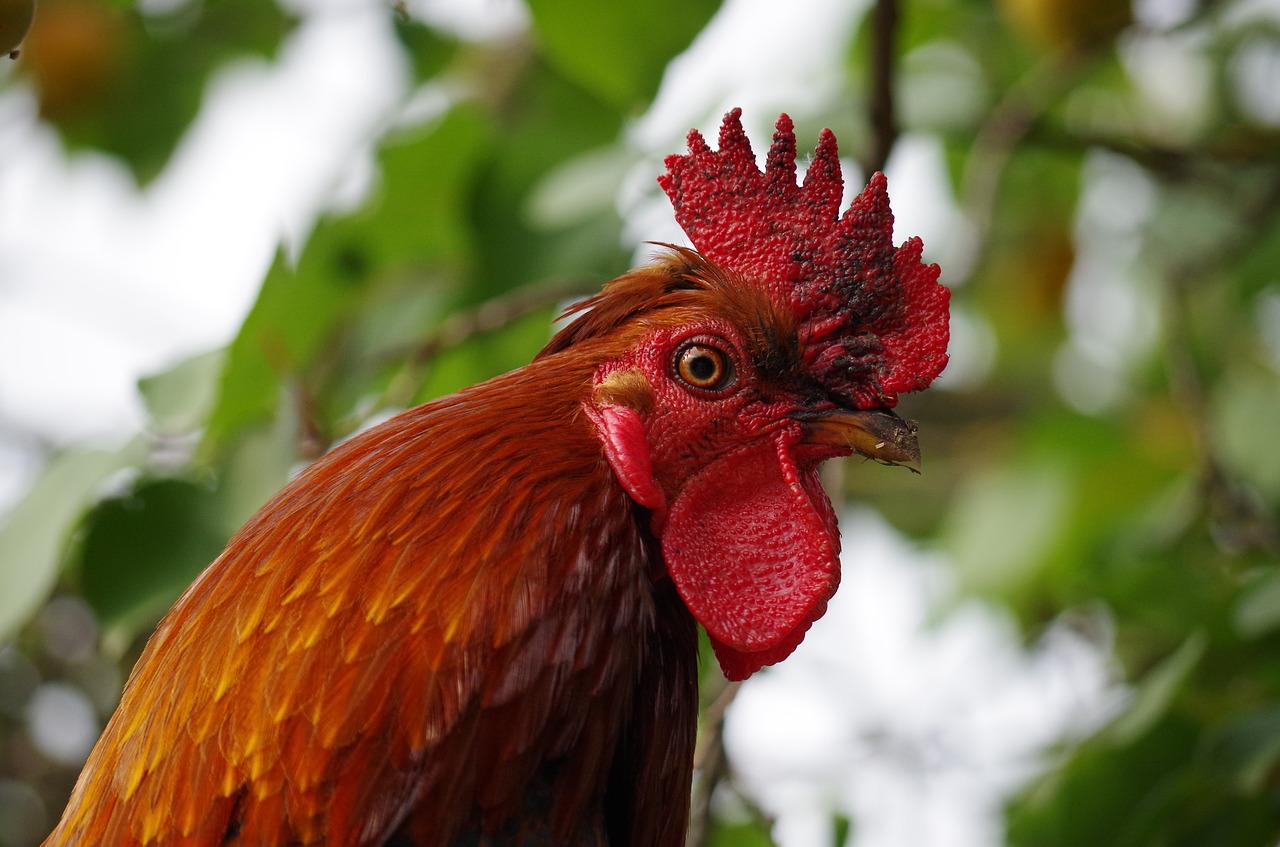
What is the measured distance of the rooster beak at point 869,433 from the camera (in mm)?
1883

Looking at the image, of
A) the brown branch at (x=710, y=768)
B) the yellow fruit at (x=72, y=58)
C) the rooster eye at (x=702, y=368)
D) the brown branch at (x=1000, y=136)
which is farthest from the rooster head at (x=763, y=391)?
the yellow fruit at (x=72, y=58)

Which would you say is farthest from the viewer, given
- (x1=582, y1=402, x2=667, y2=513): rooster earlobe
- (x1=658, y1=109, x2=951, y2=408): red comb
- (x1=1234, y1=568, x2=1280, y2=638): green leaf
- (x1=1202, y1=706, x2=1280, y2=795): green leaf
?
(x1=1234, y1=568, x2=1280, y2=638): green leaf

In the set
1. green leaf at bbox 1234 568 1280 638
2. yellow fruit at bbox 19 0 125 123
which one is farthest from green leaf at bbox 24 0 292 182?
green leaf at bbox 1234 568 1280 638

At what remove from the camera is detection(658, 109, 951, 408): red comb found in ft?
6.45

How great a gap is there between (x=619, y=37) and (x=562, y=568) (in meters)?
1.86

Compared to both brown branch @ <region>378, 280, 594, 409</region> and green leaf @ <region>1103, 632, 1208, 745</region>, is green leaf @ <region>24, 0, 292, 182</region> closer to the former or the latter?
brown branch @ <region>378, 280, 594, 409</region>

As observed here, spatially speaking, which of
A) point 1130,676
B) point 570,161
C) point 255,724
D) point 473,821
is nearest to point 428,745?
point 473,821

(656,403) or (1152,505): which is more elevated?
(656,403)

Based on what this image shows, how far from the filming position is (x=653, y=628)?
6.13 ft

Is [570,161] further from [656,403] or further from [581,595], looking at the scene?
[581,595]

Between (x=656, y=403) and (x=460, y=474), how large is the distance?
32 centimetres

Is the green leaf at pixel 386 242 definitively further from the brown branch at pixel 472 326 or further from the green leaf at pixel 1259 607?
the green leaf at pixel 1259 607

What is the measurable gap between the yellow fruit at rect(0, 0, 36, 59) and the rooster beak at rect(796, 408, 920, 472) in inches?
46.9

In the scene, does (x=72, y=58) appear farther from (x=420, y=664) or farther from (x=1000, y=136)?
(x=420, y=664)
